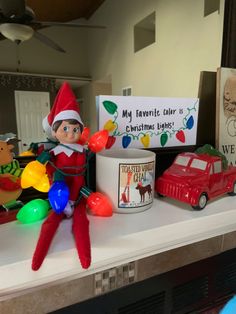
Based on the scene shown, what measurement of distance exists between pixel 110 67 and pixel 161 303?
1.63 feet

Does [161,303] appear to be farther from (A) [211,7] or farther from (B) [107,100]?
(A) [211,7]

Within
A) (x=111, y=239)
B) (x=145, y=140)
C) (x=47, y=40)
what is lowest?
(x=111, y=239)

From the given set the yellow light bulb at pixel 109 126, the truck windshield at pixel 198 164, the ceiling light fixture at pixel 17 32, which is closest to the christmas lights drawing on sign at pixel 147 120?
the yellow light bulb at pixel 109 126

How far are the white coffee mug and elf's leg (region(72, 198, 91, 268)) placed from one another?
54 millimetres

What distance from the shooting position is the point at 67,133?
1.11 feet

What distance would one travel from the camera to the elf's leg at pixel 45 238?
26 cm

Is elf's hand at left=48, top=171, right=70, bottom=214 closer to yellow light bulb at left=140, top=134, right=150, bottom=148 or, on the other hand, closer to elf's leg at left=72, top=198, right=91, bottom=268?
elf's leg at left=72, top=198, right=91, bottom=268

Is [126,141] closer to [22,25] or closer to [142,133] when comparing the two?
[142,133]

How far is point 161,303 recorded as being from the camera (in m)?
0.38

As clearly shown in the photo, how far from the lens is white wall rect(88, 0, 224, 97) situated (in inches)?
22.9

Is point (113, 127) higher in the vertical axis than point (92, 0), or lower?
lower

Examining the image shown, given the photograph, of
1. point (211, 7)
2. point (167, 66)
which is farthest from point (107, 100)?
point (211, 7)

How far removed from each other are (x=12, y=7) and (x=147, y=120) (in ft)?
1.25

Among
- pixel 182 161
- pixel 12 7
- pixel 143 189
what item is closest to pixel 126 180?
pixel 143 189
